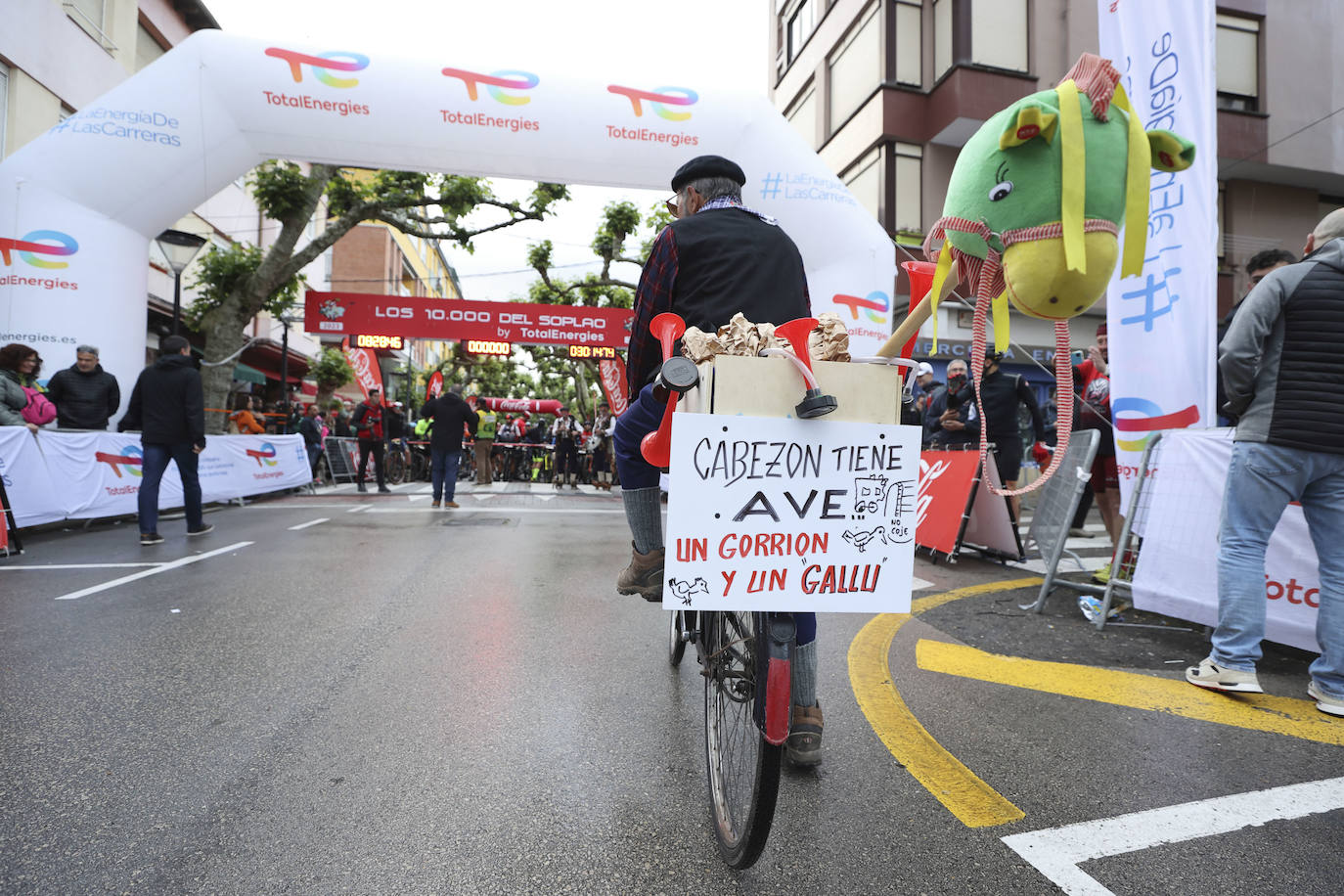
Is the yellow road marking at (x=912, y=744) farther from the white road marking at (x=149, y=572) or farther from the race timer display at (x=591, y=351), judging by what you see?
the race timer display at (x=591, y=351)

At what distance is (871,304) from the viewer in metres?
10.1

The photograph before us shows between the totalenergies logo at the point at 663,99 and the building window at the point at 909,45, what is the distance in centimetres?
1038

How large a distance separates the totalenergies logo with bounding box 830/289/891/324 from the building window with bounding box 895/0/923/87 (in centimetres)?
1030

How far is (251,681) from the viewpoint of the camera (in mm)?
3225

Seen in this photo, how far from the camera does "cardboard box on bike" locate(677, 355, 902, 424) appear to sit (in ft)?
5.59

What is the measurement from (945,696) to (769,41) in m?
28.2

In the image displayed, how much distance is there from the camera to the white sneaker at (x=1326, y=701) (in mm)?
2984

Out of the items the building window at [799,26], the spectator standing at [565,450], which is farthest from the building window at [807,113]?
the spectator standing at [565,450]

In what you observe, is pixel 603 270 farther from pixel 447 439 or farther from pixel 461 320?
pixel 447 439

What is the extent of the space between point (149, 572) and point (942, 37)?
18.9 metres

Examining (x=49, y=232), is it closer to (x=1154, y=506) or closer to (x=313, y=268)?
(x=1154, y=506)

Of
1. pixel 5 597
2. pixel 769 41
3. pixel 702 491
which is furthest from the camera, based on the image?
pixel 769 41

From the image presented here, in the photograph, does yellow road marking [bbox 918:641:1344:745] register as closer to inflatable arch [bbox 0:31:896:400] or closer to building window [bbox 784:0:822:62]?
inflatable arch [bbox 0:31:896:400]

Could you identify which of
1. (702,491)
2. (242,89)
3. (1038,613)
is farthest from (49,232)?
(1038,613)
